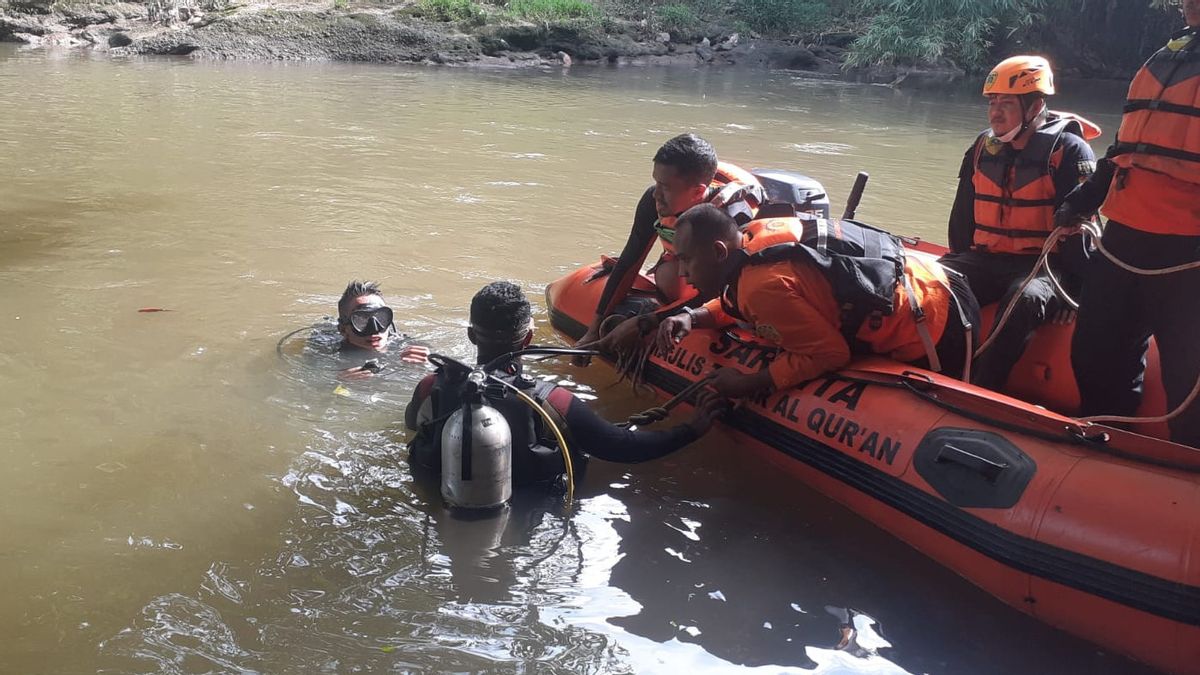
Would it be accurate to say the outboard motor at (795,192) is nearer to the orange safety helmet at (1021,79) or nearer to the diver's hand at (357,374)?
the orange safety helmet at (1021,79)

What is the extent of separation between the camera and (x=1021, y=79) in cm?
361

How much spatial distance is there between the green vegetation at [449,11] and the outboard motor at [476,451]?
17915mm

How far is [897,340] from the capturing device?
3.44 metres

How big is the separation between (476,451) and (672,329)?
1.06 m

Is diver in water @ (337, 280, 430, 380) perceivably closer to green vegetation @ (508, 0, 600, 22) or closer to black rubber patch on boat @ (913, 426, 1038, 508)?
black rubber patch on boat @ (913, 426, 1038, 508)

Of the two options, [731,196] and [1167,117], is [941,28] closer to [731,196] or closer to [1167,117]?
[731,196]

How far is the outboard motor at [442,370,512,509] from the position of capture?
2881 millimetres

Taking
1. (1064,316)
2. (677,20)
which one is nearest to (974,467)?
(1064,316)

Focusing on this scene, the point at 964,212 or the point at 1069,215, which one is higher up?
the point at 1069,215

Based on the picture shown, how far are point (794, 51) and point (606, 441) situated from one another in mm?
20453

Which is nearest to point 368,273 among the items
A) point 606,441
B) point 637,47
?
point 606,441

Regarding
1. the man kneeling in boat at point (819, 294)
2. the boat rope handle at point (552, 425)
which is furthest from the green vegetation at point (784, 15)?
the boat rope handle at point (552, 425)

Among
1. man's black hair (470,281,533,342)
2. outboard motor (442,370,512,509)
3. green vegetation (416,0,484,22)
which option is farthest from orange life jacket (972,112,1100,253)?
green vegetation (416,0,484,22)

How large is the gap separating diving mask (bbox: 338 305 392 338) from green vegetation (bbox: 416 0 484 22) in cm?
1637
